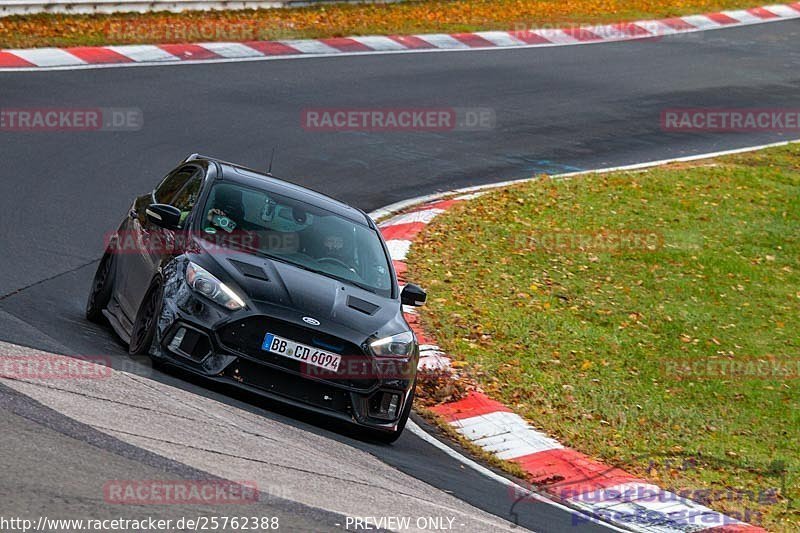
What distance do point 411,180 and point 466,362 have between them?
18.2ft

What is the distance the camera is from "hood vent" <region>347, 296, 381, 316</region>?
8.50 meters

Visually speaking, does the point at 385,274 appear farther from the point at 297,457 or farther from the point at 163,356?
the point at 297,457

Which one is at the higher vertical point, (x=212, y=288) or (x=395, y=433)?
(x=212, y=288)

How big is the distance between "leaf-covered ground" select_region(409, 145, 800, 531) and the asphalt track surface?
1.33 metres

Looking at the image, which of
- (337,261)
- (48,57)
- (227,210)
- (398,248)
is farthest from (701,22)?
(227,210)

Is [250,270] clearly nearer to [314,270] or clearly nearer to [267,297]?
[267,297]

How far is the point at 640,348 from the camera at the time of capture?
1130 centimetres

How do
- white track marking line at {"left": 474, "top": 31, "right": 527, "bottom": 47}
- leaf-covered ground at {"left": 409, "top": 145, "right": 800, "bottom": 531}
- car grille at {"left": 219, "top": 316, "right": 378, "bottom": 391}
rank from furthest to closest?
white track marking line at {"left": 474, "top": 31, "right": 527, "bottom": 47}
leaf-covered ground at {"left": 409, "top": 145, "right": 800, "bottom": 531}
car grille at {"left": 219, "top": 316, "right": 378, "bottom": 391}

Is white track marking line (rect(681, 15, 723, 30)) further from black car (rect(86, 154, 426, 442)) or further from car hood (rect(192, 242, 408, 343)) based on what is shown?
car hood (rect(192, 242, 408, 343))

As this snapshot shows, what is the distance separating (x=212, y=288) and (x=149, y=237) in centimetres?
133

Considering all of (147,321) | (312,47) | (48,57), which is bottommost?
(147,321)

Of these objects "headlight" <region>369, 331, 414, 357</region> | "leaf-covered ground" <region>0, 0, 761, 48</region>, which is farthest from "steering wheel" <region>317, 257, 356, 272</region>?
"leaf-covered ground" <region>0, 0, 761, 48</region>

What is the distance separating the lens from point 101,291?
971cm

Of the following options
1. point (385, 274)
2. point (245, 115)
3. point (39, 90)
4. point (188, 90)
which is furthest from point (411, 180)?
point (385, 274)
